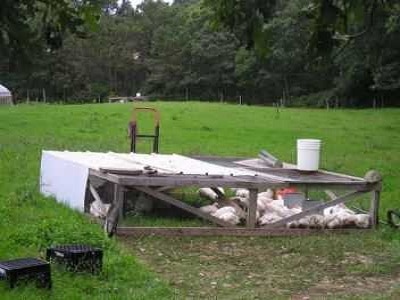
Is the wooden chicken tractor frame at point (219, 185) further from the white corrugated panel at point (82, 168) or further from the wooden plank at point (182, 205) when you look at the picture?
the white corrugated panel at point (82, 168)

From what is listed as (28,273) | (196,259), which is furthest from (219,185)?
(28,273)

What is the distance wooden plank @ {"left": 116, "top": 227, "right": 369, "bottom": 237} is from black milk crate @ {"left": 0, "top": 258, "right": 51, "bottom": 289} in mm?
2873

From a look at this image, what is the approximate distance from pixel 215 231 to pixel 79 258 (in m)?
3.09

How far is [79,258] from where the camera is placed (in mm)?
6957

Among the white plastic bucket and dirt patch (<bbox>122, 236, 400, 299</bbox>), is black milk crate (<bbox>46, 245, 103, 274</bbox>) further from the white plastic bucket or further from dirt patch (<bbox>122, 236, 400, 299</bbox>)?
the white plastic bucket

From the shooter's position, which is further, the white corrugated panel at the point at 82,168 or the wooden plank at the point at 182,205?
the white corrugated panel at the point at 82,168

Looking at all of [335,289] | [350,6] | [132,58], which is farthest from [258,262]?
[132,58]

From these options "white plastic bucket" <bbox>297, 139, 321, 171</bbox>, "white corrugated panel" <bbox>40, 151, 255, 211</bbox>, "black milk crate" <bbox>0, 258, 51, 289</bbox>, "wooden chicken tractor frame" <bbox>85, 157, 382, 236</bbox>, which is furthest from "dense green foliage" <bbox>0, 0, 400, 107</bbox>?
"black milk crate" <bbox>0, 258, 51, 289</bbox>

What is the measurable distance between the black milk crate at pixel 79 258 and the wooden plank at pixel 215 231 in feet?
7.25

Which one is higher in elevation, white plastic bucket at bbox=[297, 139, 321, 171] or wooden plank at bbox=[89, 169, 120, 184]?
white plastic bucket at bbox=[297, 139, 321, 171]

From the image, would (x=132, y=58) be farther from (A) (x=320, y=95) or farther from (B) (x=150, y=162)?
(B) (x=150, y=162)

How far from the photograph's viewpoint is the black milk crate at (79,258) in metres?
6.96

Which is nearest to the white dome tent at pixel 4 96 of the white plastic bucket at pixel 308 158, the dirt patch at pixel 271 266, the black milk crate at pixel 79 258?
the white plastic bucket at pixel 308 158

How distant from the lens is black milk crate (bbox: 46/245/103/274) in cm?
696
